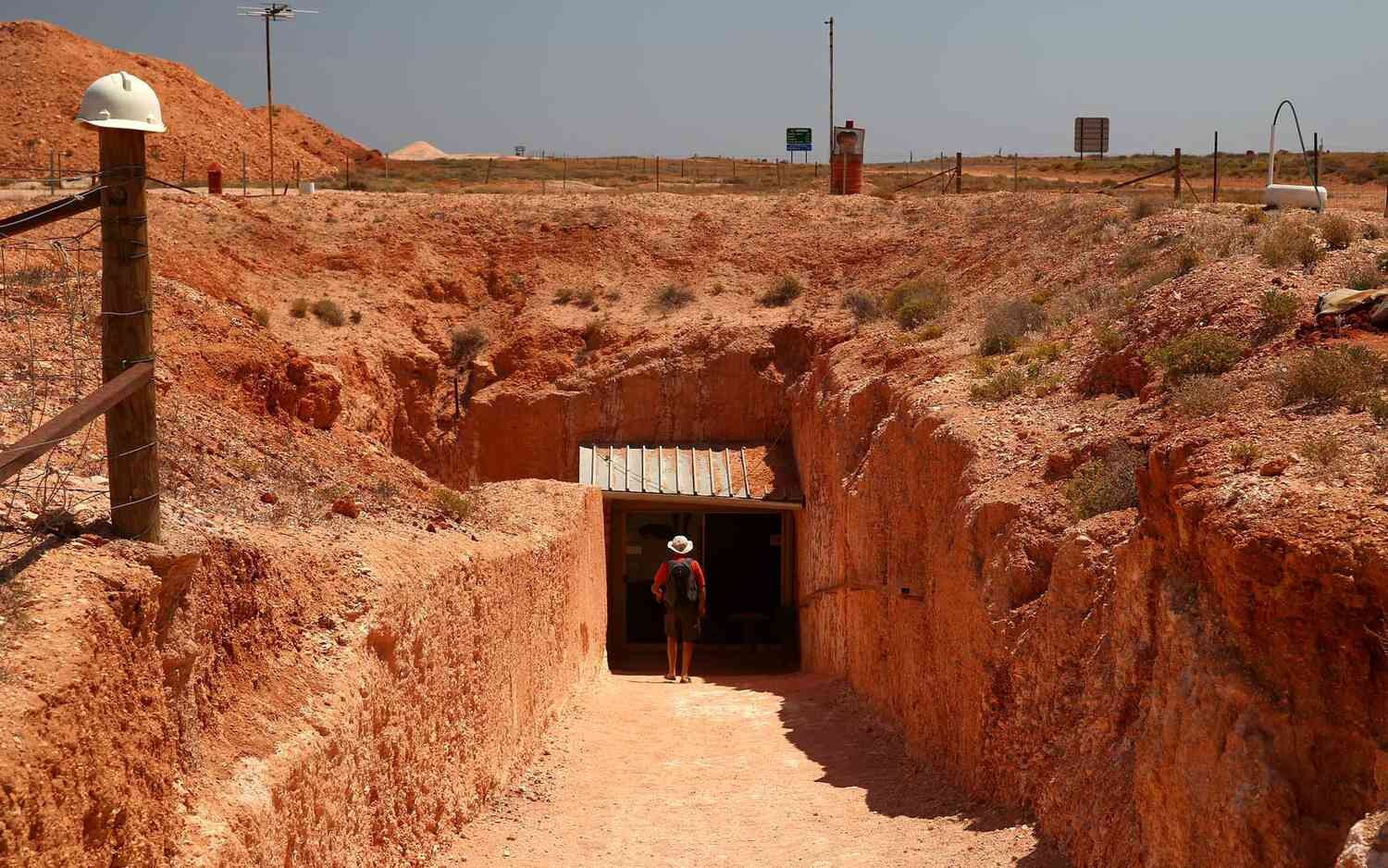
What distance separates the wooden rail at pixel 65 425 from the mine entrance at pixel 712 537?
14.0m

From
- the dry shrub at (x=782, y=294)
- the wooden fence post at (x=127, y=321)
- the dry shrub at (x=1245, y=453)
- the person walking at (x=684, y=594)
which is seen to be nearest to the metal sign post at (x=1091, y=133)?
the dry shrub at (x=782, y=294)

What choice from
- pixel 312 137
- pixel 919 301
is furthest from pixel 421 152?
pixel 919 301

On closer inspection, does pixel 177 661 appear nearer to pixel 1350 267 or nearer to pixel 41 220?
pixel 41 220

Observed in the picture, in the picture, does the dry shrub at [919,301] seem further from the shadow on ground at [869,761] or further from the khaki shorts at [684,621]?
the shadow on ground at [869,761]

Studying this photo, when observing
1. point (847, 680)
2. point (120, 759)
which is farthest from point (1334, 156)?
point (120, 759)

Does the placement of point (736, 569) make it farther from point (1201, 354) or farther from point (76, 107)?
point (76, 107)

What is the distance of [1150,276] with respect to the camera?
14.5 meters

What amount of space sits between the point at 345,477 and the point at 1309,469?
797 centimetres

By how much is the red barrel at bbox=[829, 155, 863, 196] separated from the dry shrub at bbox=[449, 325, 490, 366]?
10.5m

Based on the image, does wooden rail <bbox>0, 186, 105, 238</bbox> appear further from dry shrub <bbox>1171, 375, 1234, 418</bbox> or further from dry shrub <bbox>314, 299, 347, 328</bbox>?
dry shrub <bbox>314, 299, 347, 328</bbox>

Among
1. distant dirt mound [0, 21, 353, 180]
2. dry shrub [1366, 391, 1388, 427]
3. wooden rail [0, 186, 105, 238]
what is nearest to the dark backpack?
dry shrub [1366, 391, 1388, 427]

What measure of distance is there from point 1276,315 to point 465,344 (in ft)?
53.5

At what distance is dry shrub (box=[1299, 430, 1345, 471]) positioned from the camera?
6676mm

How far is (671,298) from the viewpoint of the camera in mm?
24297
